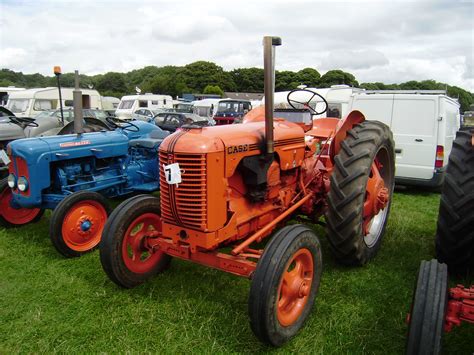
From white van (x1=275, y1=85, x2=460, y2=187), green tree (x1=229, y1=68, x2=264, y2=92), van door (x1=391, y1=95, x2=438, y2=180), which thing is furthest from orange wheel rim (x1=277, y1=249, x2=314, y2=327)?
green tree (x1=229, y1=68, x2=264, y2=92)

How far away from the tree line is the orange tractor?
45.9 m

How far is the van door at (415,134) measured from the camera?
6492mm

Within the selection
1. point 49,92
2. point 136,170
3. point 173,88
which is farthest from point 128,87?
point 136,170

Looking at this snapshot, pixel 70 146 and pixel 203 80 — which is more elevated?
pixel 203 80

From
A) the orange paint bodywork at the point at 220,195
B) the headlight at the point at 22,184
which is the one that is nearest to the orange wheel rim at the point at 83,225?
the headlight at the point at 22,184

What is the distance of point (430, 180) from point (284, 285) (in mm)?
5032

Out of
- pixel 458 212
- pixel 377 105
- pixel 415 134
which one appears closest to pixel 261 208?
pixel 458 212

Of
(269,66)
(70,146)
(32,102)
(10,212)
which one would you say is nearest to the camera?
(269,66)

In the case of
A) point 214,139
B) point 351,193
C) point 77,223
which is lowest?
point 77,223

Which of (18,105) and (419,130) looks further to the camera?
(18,105)

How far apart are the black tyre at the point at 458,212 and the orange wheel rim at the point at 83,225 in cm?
324

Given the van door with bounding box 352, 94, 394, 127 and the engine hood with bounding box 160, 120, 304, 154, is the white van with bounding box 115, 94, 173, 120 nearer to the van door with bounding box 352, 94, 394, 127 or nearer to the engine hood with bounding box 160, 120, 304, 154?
the van door with bounding box 352, 94, 394, 127

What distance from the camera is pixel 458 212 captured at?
2916mm

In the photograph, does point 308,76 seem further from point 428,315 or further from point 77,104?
point 428,315
